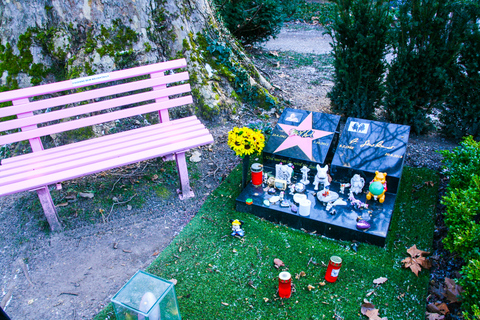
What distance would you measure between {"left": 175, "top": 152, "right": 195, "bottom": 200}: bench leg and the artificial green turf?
31 centimetres

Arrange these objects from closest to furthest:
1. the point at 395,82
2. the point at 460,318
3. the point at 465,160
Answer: the point at 460,318 → the point at 465,160 → the point at 395,82

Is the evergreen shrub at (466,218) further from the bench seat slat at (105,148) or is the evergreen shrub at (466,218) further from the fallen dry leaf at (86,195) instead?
the fallen dry leaf at (86,195)

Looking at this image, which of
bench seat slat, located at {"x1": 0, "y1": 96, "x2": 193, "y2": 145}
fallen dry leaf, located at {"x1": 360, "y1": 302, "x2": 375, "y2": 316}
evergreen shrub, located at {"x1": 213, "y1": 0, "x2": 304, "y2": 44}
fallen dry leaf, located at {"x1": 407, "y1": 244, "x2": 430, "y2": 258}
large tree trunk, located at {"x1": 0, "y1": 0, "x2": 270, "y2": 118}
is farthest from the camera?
evergreen shrub, located at {"x1": 213, "y1": 0, "x2": 304, "y2": 44}

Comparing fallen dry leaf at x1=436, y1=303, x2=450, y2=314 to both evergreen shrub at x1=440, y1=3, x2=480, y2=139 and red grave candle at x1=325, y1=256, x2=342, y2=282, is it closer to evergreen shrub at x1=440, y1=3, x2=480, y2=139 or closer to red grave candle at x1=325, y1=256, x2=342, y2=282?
red grave candle at x1=325, y1=256, x2=342, y2=282

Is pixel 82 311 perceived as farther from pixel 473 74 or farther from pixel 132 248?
pixel 473 74

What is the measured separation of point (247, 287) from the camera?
3.33 metres

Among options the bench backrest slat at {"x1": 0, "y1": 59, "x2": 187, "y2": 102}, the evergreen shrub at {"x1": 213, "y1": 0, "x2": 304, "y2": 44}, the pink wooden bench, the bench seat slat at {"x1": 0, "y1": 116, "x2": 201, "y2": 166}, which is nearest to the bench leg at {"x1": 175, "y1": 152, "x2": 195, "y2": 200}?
the pink wooden bench

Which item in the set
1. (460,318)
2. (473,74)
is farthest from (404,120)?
(460,318)

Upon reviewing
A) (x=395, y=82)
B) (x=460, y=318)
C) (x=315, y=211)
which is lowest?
(x=460, y=318)

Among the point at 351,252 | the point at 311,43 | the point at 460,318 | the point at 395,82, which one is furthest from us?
the point at 311,43

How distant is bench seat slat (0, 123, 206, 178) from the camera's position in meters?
3.73

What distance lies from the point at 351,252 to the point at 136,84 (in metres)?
3.24

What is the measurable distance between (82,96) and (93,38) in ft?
4.07

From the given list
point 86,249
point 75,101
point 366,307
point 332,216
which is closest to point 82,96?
point 75,101
